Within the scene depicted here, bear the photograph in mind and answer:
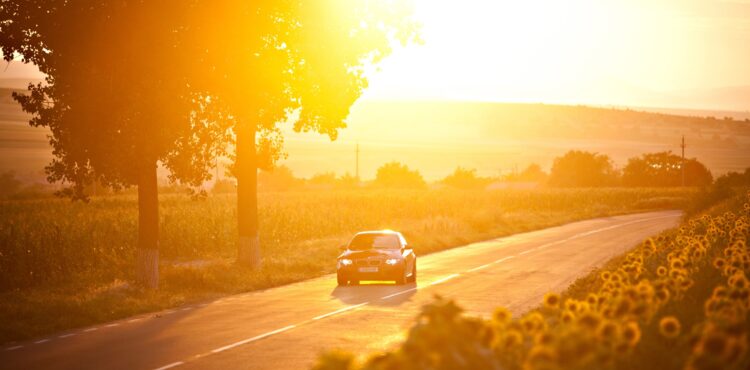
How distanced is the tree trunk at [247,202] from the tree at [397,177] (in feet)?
396

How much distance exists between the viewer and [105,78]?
79.2 ft

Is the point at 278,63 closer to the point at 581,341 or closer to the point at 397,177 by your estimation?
the point at 581,341

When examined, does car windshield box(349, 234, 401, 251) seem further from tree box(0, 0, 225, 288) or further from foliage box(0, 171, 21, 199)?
foliage box(0, 171, 21, 199)

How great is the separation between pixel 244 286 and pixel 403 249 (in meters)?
4.51

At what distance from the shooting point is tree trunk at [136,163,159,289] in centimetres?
2592

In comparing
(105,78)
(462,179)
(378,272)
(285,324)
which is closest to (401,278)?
(378,272)

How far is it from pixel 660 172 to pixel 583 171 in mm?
13941

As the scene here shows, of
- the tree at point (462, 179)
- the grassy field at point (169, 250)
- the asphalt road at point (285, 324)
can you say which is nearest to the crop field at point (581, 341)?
the asphalt road at point (285, 324)

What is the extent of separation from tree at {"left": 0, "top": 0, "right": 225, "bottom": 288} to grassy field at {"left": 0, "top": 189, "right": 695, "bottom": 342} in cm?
336

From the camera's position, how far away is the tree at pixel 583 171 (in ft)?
566

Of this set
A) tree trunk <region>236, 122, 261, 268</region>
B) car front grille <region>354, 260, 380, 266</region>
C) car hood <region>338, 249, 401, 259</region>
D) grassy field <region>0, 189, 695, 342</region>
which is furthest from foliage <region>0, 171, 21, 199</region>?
car front grille <region>354, 260, 380, 266</region>

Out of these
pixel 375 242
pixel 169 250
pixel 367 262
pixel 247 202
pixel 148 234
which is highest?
pixel 247 202

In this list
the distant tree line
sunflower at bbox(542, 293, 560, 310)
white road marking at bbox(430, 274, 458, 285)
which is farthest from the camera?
the distant tree line

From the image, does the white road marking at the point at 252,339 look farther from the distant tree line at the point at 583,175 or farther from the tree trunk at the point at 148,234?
the distant tree line at the point at 583,175
